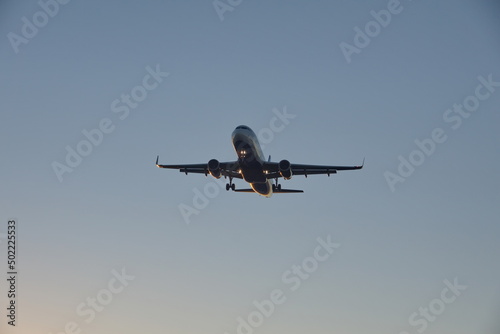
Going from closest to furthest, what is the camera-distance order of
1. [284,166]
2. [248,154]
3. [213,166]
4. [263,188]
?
[248,154]
[284,166]
[213,166]
[263,188]

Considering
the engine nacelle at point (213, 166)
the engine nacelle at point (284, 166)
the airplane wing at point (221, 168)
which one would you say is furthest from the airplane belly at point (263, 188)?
the engine nacelle at point (213, 166)

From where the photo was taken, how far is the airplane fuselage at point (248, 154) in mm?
81438

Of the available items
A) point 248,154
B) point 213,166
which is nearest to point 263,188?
point 213,166

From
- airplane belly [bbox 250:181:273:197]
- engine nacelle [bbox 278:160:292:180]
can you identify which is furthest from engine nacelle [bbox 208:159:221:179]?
airplane belly [bbox 250:181:273:197]

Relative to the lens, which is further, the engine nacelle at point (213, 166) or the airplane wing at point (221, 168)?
the airplane wing at point (221, 168)

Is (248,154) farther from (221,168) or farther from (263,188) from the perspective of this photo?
(263,188)

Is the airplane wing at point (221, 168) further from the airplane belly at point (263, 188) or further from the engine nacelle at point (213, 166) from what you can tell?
the airplane belly at point (263, 188)

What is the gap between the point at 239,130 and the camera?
82.4m

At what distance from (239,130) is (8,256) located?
1030 inches

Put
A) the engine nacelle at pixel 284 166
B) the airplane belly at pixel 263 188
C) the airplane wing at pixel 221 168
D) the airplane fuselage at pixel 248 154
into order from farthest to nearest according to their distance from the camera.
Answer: the airplane belly at pixel 263 188 < the airplane wing at pixel 221 168 < the engine nacelle at pixel 284 166 < the airplane fuselage at pixel 248 154

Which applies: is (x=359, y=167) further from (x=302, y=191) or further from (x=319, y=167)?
(x=302, y=191)

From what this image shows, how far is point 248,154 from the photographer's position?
268 feet

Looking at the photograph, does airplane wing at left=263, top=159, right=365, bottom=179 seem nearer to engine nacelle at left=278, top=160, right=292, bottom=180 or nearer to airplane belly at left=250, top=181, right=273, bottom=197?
engine nacelle at left=278, top=160, right=292, bottom=180

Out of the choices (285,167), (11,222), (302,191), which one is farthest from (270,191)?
(11,222)
